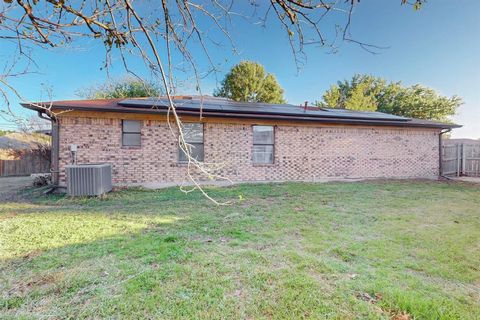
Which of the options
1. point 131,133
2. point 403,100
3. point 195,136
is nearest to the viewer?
point 131,133

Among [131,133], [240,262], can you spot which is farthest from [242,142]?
[240,262]

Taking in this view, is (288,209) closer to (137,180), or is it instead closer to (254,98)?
(137,180)

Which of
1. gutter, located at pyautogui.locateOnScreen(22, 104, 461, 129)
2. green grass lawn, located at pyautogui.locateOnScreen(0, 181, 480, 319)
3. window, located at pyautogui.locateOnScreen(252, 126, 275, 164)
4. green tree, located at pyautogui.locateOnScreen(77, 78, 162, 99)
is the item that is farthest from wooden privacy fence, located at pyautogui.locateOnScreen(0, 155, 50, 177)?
window, located at pyautogui.locateOnScreen(252, 126, 275, 164)

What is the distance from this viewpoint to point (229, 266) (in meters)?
2.81

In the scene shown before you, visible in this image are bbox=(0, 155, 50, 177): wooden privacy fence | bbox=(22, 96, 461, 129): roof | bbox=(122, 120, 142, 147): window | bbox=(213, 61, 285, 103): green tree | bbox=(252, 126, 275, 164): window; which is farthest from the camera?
bbox=(213, 61, 285, 103): green tree

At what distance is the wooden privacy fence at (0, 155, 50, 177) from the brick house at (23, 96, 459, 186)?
10.2 metres

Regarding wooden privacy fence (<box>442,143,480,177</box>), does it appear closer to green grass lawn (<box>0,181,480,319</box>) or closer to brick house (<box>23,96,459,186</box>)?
brick house (<box>23,96,459,186</box>)

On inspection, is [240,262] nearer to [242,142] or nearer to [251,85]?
[242,142]

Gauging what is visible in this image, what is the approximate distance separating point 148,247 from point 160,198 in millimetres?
3686

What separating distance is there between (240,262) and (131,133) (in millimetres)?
7021

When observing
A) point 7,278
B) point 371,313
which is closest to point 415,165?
point 371,313

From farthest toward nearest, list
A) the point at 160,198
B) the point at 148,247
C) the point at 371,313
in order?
1. the point at 160,198
2. the point at 148,247
3. the point at 371,313

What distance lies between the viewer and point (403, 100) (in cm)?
2609

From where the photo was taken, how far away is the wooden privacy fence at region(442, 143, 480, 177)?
12.1m
